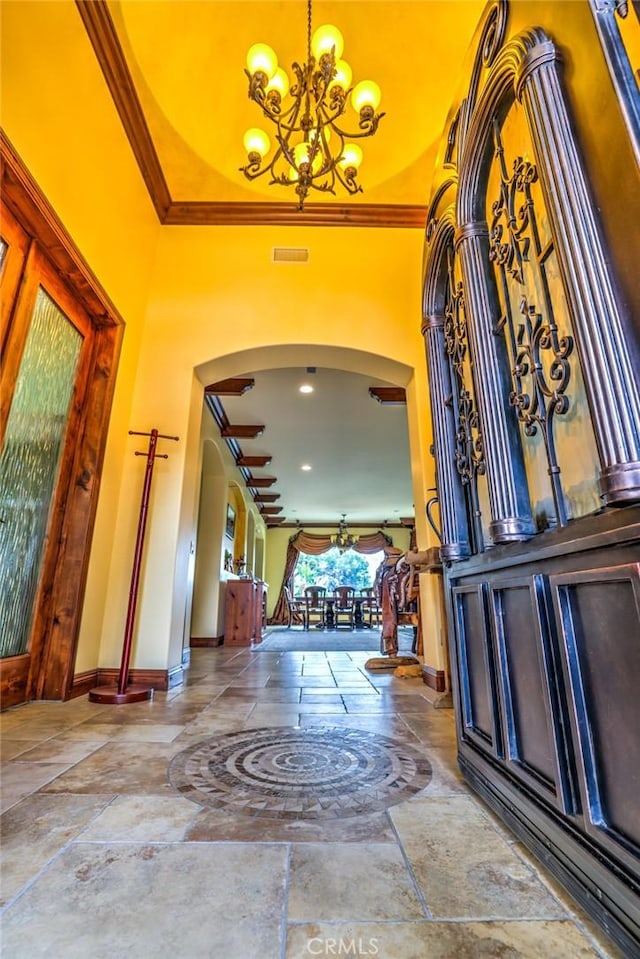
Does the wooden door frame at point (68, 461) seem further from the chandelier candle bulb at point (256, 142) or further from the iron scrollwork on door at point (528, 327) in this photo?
the iron scrollwork on door at point (528, 327)

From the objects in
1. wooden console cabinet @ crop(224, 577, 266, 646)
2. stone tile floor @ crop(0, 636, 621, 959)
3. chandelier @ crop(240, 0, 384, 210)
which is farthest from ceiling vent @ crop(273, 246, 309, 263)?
wooden console cabinet @ crop(224, 577, 266, 646)

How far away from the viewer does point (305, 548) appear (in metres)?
12.7

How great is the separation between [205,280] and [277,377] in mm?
1477

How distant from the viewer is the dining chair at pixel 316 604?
35.7 feet

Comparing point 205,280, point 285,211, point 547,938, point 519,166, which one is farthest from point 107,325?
point 547,938

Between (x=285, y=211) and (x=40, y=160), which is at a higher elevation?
(x=285, y=211)

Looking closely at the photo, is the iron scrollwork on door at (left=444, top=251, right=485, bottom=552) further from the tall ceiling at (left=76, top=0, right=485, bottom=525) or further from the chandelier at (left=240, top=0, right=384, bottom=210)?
the tall ceiling at (left=76, top=0, right=485, bottom=525)

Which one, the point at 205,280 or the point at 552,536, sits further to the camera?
the point at 205,280

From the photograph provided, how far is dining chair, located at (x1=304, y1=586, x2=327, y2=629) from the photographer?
35.7ft

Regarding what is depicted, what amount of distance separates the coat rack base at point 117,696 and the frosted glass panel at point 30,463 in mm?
492

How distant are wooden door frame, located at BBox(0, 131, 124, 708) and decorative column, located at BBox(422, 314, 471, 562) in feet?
6.82

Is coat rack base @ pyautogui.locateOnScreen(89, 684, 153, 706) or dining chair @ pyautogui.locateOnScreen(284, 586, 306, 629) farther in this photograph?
dining chair @ pyautogui.locateOnScreen(284, 586, 306, 629)

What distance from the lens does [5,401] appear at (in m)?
2.05

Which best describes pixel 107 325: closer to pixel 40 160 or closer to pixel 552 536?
pixel 40 160
